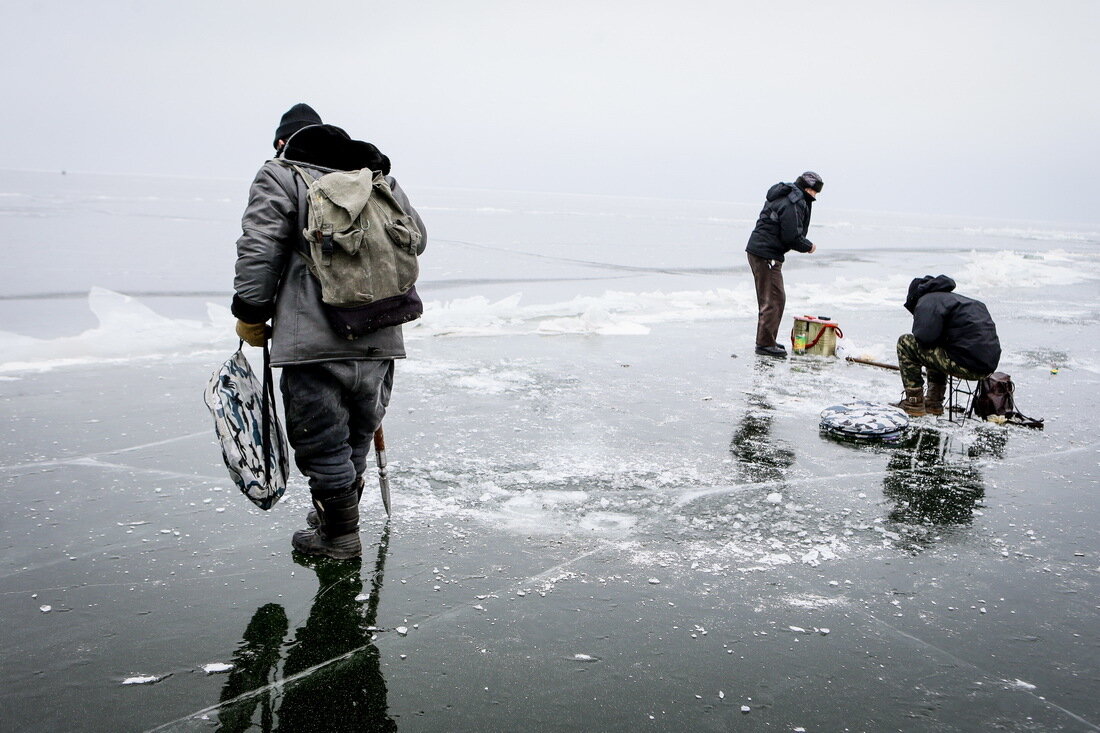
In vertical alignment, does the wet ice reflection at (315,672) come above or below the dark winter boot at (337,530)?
below

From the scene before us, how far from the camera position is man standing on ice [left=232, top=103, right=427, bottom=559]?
3453mm

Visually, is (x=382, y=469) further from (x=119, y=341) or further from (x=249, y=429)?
(x=119, y=341)

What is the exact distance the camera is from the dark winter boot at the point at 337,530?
379 cm

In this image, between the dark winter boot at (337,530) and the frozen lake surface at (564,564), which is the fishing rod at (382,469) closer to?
the frozen lake surface at (564,564)

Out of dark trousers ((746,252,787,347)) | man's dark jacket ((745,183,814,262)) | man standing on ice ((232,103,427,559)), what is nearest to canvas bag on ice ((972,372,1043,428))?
dark trousers ((746,252,787,347))

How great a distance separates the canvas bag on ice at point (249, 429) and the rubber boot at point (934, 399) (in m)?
5.46

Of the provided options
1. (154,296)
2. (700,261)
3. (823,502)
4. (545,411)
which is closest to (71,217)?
(154,296)

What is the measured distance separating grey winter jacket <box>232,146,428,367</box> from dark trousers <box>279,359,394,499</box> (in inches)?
3.6

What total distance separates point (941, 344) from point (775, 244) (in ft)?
10.3

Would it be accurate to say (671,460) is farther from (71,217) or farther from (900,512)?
(71,217)

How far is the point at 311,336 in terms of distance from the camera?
3.50 m

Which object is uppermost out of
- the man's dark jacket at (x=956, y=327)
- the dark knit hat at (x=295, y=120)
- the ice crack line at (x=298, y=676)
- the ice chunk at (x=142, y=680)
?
the dark knit hat at (x=295, y=120)

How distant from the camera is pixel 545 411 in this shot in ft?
21.9

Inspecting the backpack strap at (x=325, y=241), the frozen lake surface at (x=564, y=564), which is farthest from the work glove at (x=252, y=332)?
the frozen lake surface at (x=564, y=564)
